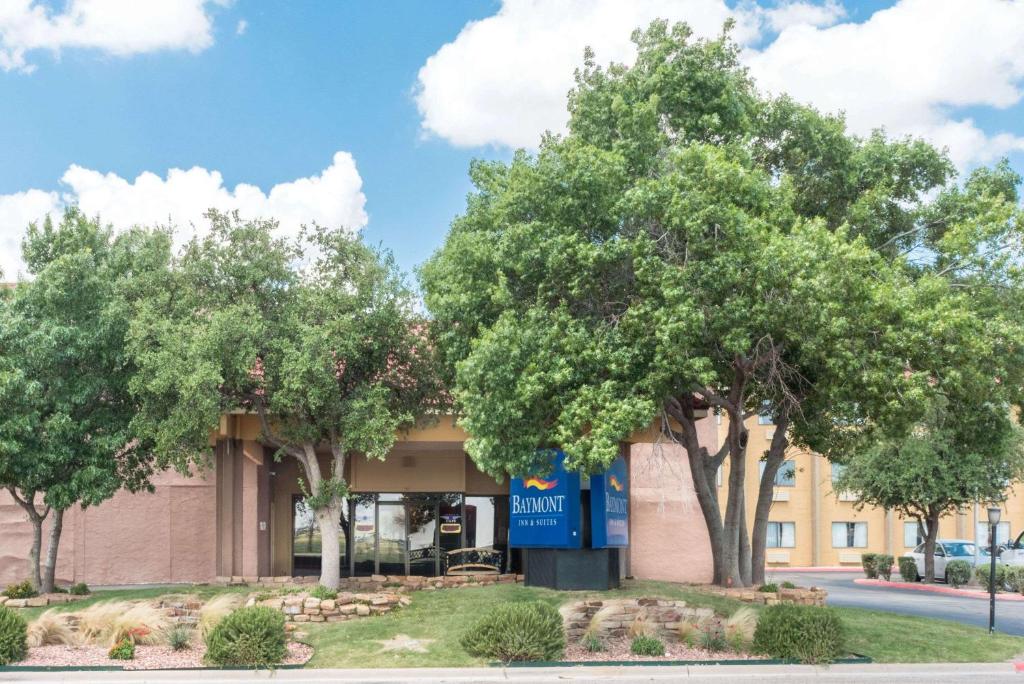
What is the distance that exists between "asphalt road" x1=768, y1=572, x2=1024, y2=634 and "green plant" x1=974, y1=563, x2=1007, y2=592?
206cm

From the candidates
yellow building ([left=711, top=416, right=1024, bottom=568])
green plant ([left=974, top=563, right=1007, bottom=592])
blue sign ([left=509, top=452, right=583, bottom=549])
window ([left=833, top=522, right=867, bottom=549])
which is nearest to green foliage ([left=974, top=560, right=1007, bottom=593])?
green plant ([left=974, top=563, right=1007, bottom=592])

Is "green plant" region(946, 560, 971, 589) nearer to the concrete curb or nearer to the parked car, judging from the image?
the concrete curb

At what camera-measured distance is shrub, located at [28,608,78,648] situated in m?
17.5

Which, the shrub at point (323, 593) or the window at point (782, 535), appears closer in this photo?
the shrub at point (323, 593)

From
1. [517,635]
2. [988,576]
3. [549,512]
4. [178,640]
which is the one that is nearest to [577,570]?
[549,512]

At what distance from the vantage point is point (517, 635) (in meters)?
16.4

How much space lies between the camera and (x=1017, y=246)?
18.9 meters

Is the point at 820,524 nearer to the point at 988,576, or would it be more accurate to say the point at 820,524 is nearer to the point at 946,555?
the point at 946,555

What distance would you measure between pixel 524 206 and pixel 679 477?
1259cm

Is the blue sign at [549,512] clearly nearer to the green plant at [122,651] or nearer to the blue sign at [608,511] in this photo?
the blue sign at [608,511]

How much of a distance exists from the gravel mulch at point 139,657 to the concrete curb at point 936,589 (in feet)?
71.1

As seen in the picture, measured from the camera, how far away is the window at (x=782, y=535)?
1993 inches

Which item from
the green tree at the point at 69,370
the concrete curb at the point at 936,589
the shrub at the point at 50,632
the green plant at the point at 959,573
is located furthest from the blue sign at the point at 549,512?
the green plant at the point at 959,573

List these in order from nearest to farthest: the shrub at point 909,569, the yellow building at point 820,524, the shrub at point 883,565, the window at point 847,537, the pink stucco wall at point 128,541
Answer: the pink stucco wall at point 128,541, the shrub at point 909,569, the shrub at point 883,565, the yellow building at point 820,524, the window at point 847,537
